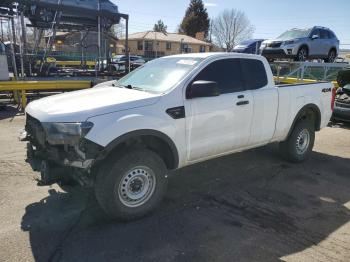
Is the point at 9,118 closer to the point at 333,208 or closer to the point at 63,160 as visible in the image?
the point at 63,160

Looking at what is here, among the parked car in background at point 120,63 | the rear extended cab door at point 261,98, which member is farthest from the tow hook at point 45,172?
the parked car in background at point 120,63

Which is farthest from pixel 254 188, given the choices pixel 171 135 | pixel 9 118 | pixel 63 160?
pixel 9 118

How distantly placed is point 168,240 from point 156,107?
144 cm

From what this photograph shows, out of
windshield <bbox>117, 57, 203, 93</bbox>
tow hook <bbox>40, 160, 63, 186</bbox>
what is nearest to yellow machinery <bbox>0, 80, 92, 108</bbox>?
windshield <bbox>117, 57, 203, 93</bbox>

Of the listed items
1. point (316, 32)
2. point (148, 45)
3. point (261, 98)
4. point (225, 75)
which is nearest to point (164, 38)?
point (148, 45)

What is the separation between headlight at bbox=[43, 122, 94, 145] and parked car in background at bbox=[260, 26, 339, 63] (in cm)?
1359

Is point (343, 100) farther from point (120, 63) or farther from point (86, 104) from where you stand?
point (120, 63)

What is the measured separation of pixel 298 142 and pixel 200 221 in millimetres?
3007

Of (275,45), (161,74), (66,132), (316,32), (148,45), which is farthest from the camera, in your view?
(148,45)

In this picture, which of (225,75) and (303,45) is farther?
(303,45)

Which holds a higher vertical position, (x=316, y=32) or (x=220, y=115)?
(x=316, y=32)

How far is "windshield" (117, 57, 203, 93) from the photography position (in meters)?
4.38

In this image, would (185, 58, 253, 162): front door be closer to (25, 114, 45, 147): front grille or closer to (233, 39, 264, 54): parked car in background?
(25, 114, 45, 147): front grille

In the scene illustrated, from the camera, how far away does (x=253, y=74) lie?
17.2 feet
